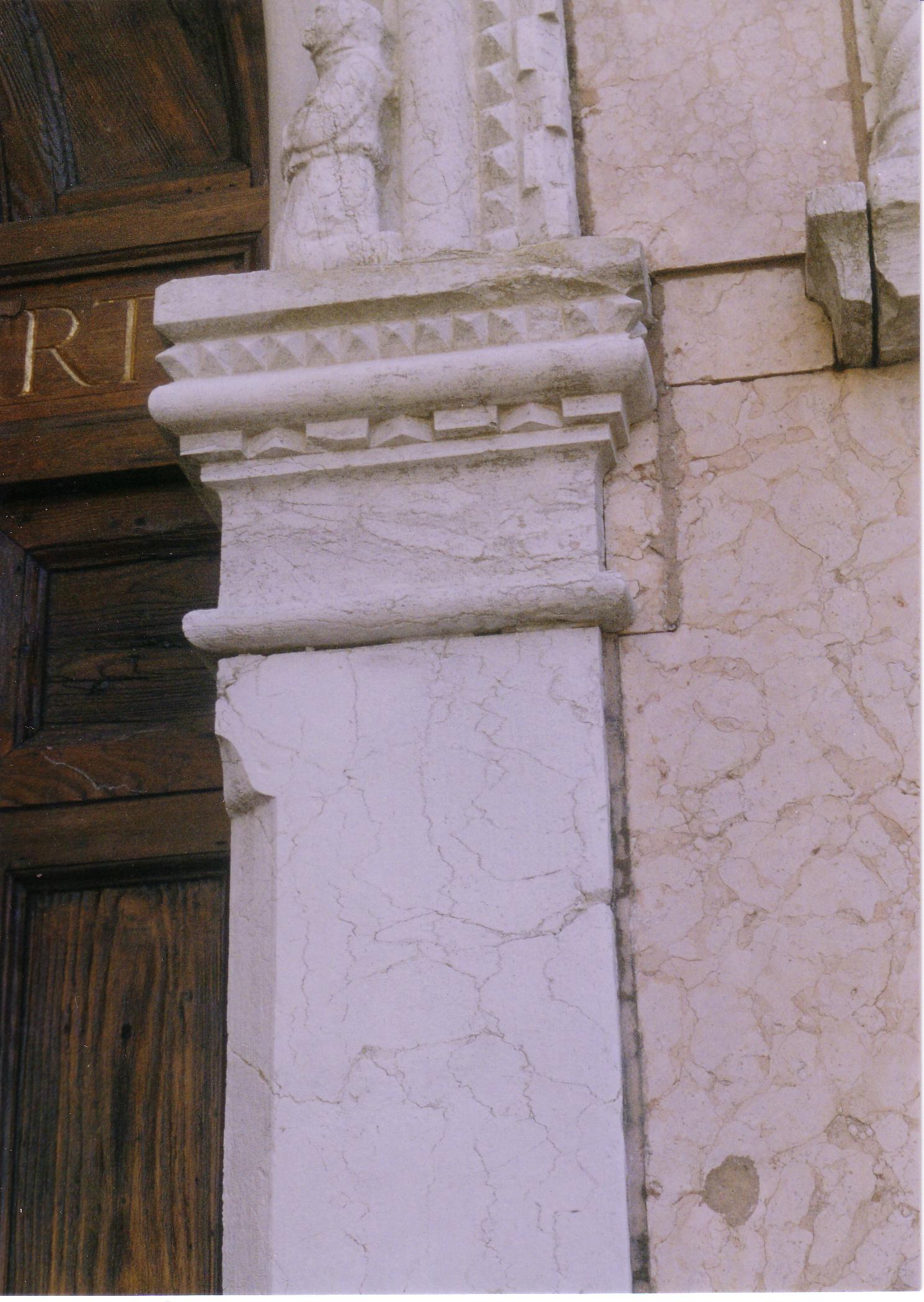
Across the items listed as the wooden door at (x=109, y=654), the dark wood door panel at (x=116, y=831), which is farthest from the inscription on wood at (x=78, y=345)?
the dark wood door panel at (x=116, y=831)

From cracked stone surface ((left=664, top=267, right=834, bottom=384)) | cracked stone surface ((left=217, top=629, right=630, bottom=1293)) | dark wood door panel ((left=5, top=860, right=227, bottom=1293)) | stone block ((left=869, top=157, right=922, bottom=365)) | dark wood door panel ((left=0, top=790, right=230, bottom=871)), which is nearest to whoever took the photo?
cracked stone surface ((left=217, top=629, right=630, bottom=1293))

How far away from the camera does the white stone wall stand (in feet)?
4.44

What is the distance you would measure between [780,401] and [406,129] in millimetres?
565

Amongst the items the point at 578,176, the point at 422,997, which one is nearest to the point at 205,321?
the point at 578,176

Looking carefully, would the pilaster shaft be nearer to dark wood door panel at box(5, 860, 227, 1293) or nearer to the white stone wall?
the white stone wall

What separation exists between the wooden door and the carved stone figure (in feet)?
0.98

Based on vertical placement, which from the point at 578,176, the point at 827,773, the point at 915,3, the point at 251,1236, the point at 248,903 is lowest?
the point at 251,1236

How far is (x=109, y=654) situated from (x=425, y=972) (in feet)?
2.85

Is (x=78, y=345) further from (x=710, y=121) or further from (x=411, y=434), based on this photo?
(x=710, y=121)

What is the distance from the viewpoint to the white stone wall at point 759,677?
135 centimetres

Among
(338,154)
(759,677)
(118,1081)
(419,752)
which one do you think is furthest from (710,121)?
(118,1081)

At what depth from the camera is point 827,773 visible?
1.46 m

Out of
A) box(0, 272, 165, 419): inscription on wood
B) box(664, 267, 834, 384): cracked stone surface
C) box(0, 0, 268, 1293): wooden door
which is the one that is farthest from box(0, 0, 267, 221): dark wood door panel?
box(664, 267, 834, 384): cracked stone surface

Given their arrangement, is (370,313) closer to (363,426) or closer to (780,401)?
(363,426)
